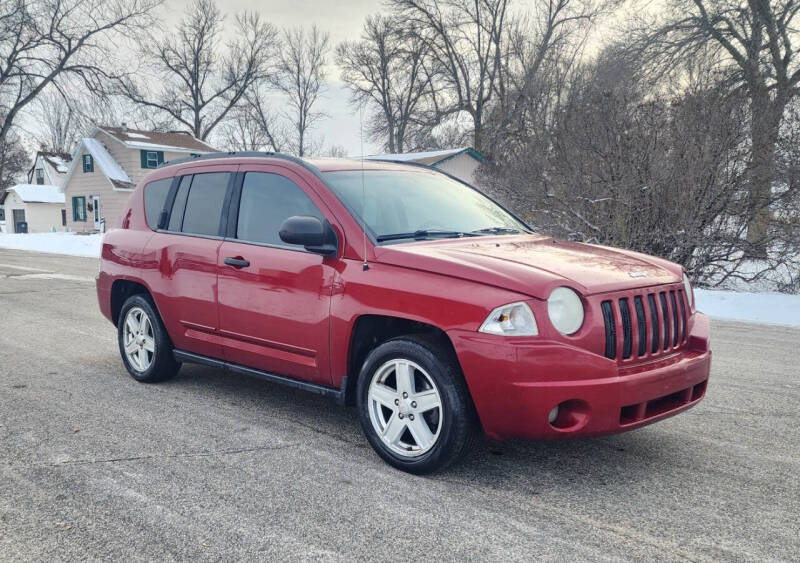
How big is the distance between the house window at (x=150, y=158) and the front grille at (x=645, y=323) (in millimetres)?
43983

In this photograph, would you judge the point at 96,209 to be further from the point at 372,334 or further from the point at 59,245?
the point at 372,334

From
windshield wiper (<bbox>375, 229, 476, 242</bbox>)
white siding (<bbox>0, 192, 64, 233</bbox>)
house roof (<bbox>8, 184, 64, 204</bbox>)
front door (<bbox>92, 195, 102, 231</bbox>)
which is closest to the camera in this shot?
windshield wiper (<bbox>375, 229, 476, 242</bbox>)

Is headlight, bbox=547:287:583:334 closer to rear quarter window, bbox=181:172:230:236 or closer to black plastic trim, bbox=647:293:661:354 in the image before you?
black plastic trim, bbox=647:293:661:354

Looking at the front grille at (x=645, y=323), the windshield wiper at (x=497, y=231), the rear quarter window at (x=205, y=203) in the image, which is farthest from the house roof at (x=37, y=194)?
the front grille at (x=645, y=323)

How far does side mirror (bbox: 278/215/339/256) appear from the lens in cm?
407

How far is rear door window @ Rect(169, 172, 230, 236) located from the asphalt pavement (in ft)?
4.26

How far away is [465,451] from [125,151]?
44406 millimetres

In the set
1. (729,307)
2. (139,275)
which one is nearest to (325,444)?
(139,275)

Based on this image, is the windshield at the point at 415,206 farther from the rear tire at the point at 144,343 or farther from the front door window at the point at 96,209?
the front door window at the point at 96,209

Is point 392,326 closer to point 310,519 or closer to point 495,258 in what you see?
point 495,258

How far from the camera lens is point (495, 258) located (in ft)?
12.5

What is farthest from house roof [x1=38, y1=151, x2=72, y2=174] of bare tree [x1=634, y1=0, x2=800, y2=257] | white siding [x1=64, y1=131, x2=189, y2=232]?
bare tree [x1=634, y1=0, x2=800, y2=257]

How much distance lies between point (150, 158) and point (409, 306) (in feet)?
145

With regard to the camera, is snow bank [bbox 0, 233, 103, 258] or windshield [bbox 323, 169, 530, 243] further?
snow bank [bbox 0, 233, 103, 258]
